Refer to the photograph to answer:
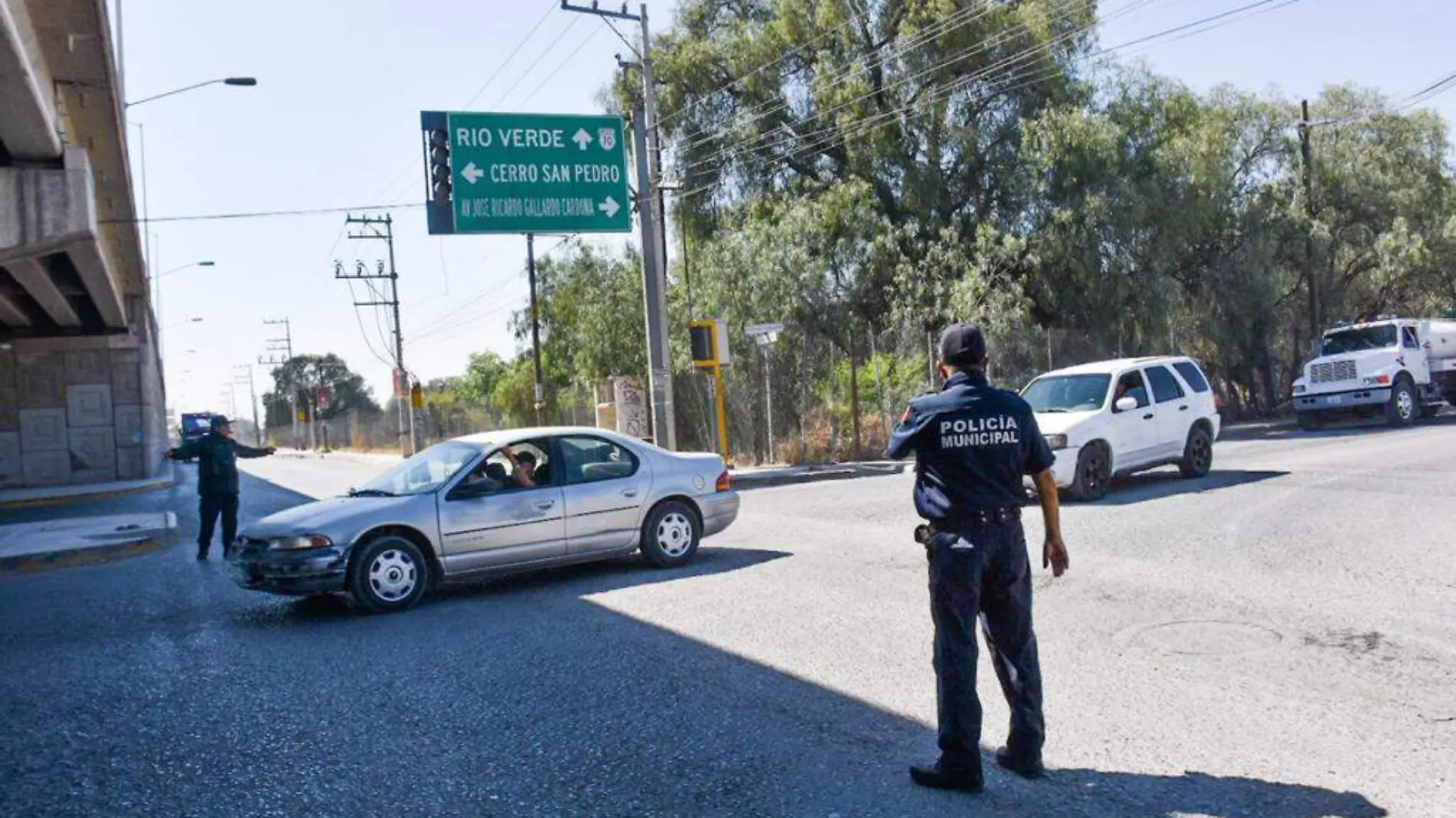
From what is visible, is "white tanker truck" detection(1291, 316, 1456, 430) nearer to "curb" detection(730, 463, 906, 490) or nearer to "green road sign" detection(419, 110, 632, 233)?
"curb" detection(730, 463, 906, 490)

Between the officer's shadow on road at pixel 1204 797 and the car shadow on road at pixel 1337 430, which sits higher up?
the car shadow on road at pixel 1337 430

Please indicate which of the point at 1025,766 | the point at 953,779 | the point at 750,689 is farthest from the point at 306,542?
the point at 1025,766

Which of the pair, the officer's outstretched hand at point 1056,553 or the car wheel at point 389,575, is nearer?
the officer's outstretched hand at point 1056,553

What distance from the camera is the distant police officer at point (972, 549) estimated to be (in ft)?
14.2

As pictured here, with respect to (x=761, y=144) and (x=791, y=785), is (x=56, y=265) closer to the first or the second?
(x=761, y=144)

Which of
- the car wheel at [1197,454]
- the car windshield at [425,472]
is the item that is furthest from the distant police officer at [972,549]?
the car wheel at [1197,454]

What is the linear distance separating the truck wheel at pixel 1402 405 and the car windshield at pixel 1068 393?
12.3 meters

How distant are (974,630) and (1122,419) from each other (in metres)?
9.98

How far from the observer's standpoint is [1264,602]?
745 cm

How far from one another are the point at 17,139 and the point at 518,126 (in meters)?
7.48

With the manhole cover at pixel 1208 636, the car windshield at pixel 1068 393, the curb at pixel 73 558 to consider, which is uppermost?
the car windshield at pixel 1068 393

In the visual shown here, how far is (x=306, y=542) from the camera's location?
8469 millimetres

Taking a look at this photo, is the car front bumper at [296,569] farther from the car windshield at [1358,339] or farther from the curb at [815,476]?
the car windshield at [1358,339]

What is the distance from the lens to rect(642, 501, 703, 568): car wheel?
33.1ft
